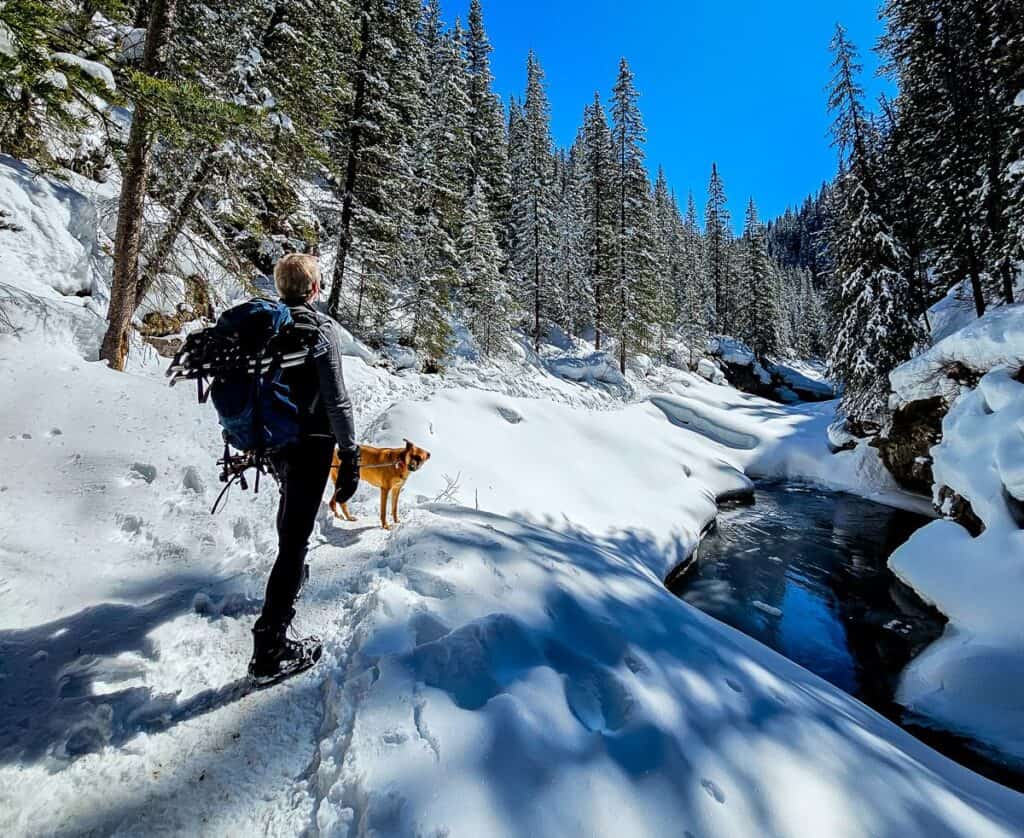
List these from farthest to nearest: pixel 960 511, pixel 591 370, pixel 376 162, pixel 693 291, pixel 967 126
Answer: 1. pixel 693 291
2. pixel 591 370
3. pixel 376 162
4. pixel 967 126
5. pixel 960 511

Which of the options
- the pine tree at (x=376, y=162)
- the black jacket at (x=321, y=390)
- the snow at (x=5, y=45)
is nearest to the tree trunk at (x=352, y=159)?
the pine tree at (x=376, y=162)

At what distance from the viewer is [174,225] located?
8.59 m

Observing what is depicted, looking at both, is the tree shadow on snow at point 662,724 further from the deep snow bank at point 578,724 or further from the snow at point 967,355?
the snow at point 967,355

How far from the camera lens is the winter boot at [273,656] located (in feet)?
8.80

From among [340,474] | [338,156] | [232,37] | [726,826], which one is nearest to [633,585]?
[726,826]

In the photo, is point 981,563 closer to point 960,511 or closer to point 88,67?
point 960,511

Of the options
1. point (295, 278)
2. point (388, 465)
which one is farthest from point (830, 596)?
point (295, 278)

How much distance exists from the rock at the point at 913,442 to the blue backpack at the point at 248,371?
15601 millimetres

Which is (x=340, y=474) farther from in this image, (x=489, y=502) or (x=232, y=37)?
(x=232, y=37)

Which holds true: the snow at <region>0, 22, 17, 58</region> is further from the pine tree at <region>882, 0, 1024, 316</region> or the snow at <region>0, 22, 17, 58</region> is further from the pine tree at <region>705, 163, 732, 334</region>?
the pine tree at <region>705, 163, 732, 334</region>

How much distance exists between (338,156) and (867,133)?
756 inches

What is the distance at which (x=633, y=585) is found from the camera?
4.58 m

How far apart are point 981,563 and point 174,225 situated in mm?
15010

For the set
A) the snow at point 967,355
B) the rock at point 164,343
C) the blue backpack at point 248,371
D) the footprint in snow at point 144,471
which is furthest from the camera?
the rock at point 164,343
